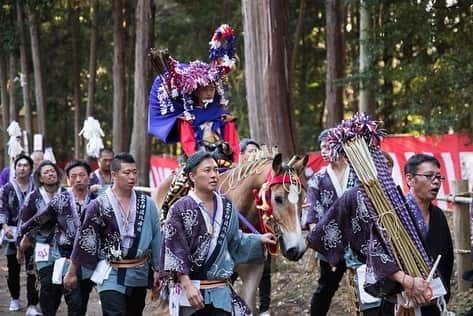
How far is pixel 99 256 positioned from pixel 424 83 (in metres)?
9.83

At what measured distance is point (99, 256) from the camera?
7375 mm

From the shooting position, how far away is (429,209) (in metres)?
5.85

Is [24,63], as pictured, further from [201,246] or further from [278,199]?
[201,246]

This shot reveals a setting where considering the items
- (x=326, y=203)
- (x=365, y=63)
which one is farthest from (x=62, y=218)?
(x=365, y=63)

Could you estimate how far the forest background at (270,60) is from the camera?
13289 mm

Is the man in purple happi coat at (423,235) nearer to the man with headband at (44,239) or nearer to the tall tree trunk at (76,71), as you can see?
the man with headband at (44,239)

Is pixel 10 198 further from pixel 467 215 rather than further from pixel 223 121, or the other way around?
pixel 467 215

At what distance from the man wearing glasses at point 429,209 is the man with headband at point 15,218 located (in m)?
6.90

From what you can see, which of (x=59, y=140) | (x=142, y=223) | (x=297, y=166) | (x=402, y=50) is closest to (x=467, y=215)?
(x=297, y=166)

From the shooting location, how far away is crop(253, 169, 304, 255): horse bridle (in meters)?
7.49

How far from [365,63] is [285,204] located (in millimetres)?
12078

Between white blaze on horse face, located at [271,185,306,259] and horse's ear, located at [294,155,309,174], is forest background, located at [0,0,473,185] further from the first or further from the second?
white blaze on horse face, located at [271,185,306,259]

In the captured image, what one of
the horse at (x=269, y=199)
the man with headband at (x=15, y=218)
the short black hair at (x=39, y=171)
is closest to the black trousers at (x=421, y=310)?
the horse at (x=269, y=199)

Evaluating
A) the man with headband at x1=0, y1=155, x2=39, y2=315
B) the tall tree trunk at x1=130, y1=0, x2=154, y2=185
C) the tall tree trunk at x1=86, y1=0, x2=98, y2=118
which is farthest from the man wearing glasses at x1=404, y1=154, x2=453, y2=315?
the tall tree trunk at x1=86, y1=0, x2=98, y2=118
